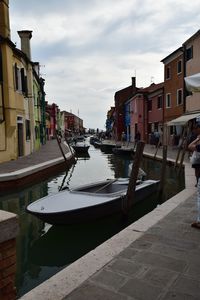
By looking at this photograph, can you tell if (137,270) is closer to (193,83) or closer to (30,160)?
(193,83)

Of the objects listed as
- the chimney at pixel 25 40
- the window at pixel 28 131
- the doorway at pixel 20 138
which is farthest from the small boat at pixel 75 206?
the chimney at pixel 25 40

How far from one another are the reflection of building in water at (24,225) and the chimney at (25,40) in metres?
16.1

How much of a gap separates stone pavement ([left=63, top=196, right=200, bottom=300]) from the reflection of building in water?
188 centimetres

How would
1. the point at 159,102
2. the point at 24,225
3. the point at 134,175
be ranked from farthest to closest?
the point at 159,102 → the point at 24,225 → the point at 134,175

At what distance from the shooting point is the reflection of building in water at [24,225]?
5168 mm

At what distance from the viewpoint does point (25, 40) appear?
25328 mm

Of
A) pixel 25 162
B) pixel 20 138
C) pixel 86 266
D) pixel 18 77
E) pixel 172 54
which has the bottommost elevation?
pixel 86 266

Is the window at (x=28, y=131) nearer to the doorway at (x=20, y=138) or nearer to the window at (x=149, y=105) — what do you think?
the doorway at (x=20, y=138)

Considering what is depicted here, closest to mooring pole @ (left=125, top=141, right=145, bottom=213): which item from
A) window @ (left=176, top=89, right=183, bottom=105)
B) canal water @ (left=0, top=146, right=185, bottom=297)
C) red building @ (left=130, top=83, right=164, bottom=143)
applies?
canal water @ (left=0, top=146, right=185, bottom=297)

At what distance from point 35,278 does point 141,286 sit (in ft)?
7.83

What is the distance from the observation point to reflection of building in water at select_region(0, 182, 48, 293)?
517 cm

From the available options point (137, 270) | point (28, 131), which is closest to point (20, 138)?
point (28, 131)

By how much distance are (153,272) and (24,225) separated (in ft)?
15.9

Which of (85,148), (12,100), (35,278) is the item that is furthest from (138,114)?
(35,278)
